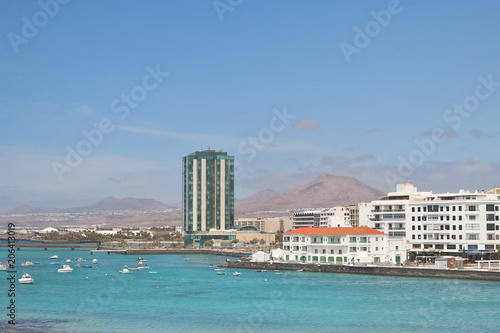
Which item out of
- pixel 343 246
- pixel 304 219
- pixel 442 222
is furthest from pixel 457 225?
pixel 304 219

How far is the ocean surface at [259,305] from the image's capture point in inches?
1773

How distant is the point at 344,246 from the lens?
295 feet

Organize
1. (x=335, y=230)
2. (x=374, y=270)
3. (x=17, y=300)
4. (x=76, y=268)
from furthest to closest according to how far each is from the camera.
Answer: (x=76, y=268)
(x=335, y=230)
(x=374, y=270)
(x=17, y=300)

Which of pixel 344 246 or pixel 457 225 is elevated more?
pixel 457 225

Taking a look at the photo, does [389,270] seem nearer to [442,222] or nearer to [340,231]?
[340,231]

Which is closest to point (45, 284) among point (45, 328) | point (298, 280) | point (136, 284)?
point (136, 284)

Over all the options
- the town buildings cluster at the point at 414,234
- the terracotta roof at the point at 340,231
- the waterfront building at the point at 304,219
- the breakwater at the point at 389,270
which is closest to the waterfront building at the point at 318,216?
the waterfront building at the point at 304,219

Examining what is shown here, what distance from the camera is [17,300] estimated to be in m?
59.1

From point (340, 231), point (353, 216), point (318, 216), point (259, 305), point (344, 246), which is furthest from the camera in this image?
point (318, 216)

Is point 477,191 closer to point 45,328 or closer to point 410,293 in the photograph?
point 410,293

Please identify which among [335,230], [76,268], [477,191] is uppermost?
[477,191]

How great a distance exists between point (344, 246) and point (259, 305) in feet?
119

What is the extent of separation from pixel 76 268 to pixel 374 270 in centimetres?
5579

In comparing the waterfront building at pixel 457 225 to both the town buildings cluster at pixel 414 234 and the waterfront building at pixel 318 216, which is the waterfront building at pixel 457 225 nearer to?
the town buildings cluster at pixel 414 234
